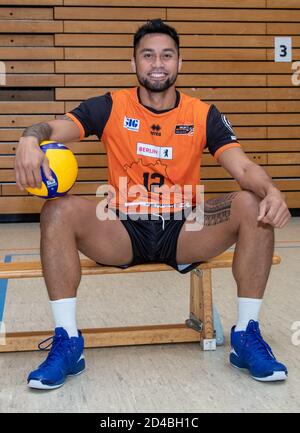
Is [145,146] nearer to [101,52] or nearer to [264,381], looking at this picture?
[264,381]

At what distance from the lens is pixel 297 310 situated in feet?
10.2

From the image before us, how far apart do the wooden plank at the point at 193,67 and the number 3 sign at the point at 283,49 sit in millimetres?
60

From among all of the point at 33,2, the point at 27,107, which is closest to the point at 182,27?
the point at 33,2

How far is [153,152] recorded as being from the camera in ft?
8.33

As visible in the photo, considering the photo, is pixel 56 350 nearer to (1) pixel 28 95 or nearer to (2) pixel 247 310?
(2) pixel 247 310

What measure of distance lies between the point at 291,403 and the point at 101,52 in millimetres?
5757

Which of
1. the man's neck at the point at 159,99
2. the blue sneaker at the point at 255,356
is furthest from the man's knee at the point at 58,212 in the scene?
the blue sneaker at the point at 255,356

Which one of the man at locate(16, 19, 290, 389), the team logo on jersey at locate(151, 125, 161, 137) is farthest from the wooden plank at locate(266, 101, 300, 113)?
the team logo on jersey at locate(151, 125, 161, 137)

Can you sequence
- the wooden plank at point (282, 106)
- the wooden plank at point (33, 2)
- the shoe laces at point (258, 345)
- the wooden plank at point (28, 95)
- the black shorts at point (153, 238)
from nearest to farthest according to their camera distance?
1. the shoe laces at point (258, 345)
2. the black shorts at point (153, 238)
3. the wooden plank at point (33, 2)
4. the wooden plank at point (28, 95)
5. the wooden plank at point (282, 106)

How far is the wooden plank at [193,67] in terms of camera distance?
710cm

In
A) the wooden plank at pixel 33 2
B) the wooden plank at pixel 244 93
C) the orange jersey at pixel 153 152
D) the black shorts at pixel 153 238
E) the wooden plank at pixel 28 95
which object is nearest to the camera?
the black shorts at pixel 153 238

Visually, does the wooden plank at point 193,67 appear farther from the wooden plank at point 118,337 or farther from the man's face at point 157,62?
the wooden plank at point 118,337

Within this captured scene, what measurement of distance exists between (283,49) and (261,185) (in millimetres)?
5473

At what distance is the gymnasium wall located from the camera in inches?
277
